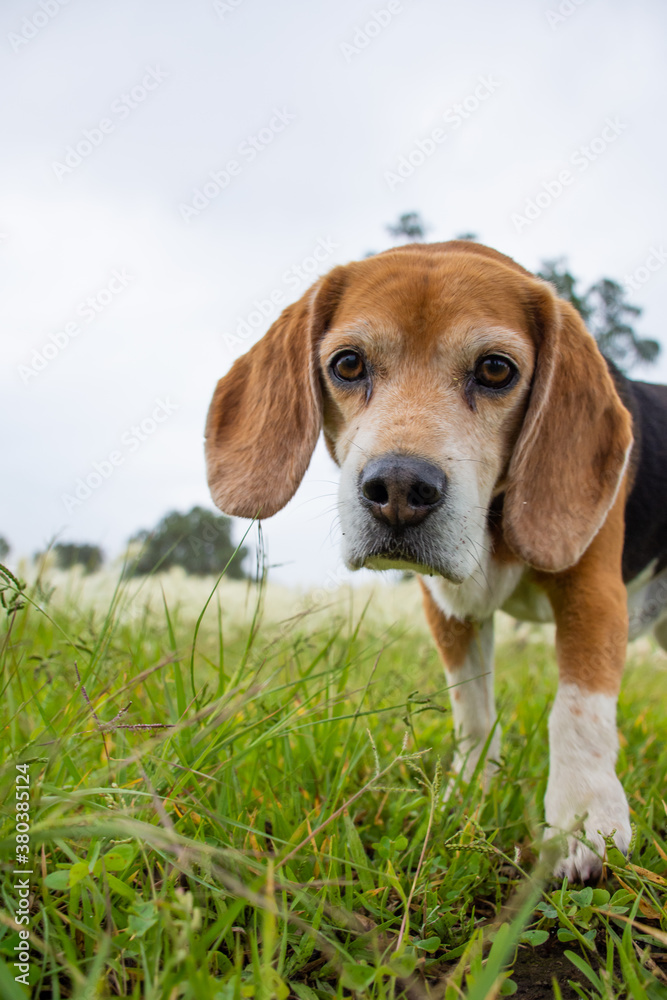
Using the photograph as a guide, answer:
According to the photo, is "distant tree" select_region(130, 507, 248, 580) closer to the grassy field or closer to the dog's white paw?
the grassy field

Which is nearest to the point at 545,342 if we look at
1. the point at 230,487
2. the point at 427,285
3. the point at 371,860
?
the point at 427,285

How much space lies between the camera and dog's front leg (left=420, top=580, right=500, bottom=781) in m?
2.88

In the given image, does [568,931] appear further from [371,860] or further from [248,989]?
[248,989]

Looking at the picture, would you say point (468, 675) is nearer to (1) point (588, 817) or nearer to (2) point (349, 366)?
(1) point (588, 817)

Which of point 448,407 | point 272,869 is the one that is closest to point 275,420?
point 448,407

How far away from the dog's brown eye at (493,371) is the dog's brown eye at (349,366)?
1.40ft

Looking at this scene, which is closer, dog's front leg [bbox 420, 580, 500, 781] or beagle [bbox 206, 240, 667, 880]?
beagle [bbox 206, 240, 667, 880]

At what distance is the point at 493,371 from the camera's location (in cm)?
263

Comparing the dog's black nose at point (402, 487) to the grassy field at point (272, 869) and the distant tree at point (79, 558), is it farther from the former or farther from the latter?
the distant tree at point (79, 558)

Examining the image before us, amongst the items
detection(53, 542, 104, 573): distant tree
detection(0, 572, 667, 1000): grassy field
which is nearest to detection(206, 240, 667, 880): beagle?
detection(0, 572, 667, 1000): grassy field

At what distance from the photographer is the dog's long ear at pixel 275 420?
287 cm

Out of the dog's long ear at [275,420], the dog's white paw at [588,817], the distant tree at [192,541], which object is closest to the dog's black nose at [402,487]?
the distant tree at [192,541]

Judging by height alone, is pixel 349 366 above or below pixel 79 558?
above

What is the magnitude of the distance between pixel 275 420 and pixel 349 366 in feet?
1.34
